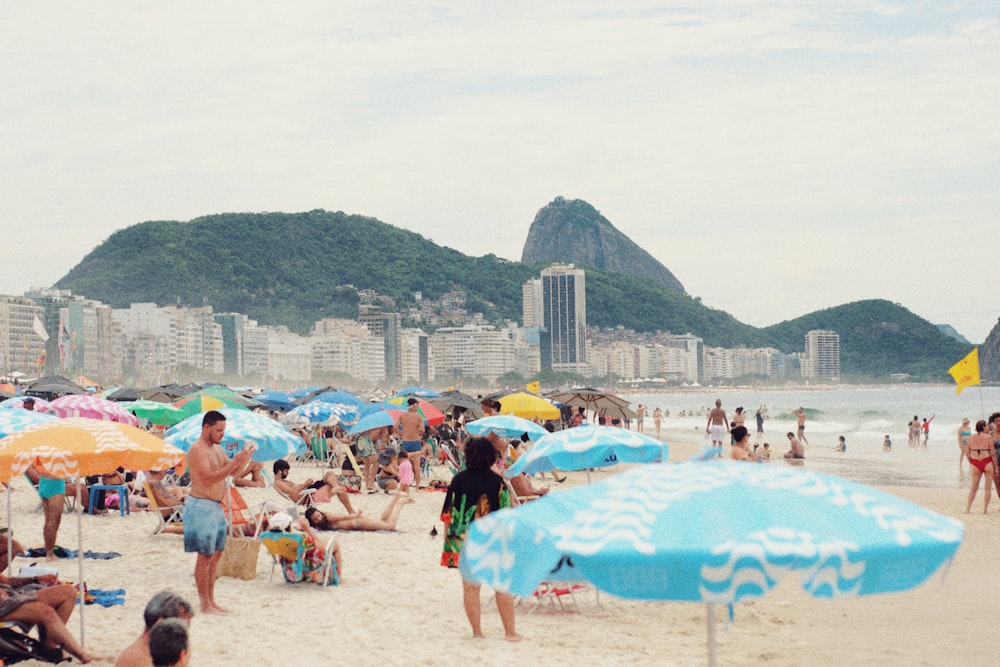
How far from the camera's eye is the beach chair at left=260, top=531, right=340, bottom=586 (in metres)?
7.96

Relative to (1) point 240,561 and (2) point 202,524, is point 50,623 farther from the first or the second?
(1) point 240,561

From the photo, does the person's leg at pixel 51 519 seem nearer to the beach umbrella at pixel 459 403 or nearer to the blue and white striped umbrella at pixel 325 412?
the blue and white striped umbrella at pixel 325 412

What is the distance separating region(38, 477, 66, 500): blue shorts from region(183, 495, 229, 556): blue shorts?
265 cm

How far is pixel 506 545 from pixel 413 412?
42.1ft

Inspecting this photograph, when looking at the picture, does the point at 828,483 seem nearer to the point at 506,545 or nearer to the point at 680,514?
the point at 680,514

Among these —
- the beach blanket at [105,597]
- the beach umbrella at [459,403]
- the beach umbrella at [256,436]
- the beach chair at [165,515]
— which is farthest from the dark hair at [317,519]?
the beach umbrella at [459,403]

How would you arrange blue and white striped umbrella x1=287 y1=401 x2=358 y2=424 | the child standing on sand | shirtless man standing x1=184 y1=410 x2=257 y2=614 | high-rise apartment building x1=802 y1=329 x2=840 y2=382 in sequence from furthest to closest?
high-rise apartment building x1=802 y1=329 x2=840 y2=382 → blue and white striped umbrella x1=287 y1=401 x2=358 y2=424 → the child standing on sand → shirtless man standing x1=184 y1=410 x2=257 y2=614

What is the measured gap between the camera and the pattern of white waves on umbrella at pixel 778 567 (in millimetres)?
2518

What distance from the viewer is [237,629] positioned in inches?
259

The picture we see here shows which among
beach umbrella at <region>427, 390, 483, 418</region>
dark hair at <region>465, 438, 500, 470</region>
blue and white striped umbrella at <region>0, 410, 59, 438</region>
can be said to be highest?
blue and white striped umbrella at <region>0, 410, 59, 438</region>

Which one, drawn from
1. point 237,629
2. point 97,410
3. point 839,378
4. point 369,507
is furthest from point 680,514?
point 839,378

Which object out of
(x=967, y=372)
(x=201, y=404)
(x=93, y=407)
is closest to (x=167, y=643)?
(x=93, y=407)

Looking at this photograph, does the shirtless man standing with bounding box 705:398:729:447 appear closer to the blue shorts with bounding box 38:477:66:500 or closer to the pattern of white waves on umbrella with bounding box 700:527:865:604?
the blue shorts with bounding box 38:477:66:500

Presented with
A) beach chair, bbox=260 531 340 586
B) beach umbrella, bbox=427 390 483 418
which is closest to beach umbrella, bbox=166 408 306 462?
beach chair, bbox=260 531 340 586
